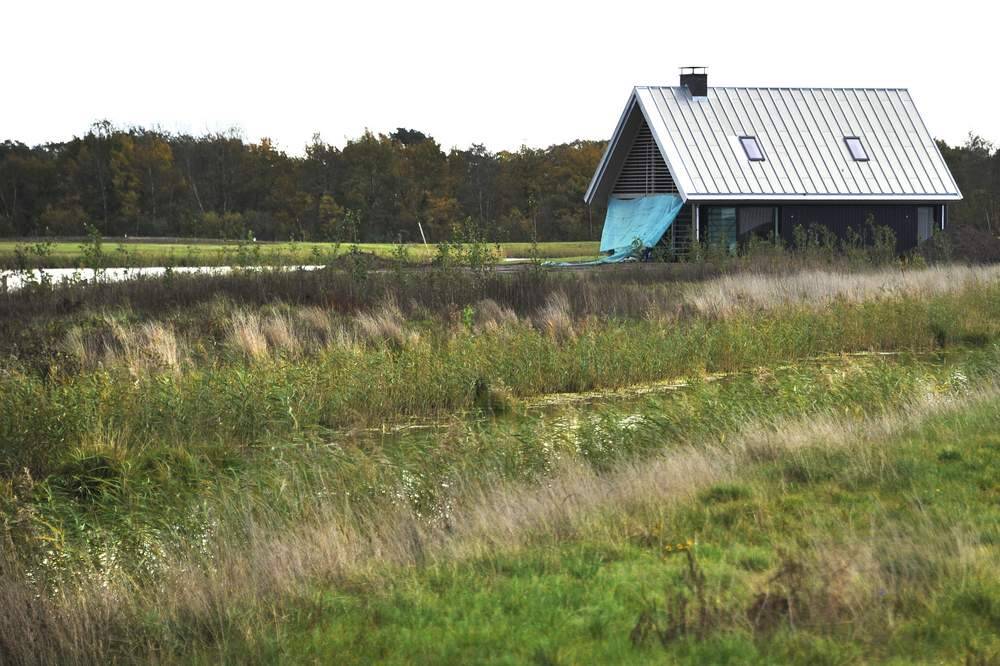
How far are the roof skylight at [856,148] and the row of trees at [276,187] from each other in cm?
1950

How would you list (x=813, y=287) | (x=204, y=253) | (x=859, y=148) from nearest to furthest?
(x=813, y=287) → (x=859, y=148) → (x=204, y=253)

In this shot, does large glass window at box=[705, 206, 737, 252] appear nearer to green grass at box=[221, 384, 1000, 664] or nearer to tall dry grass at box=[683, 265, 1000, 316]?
tall dry grass at box=[683, 265, 1000, 316]

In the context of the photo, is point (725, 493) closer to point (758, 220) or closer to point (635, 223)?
point (758, 220)

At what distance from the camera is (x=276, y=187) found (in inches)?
2195

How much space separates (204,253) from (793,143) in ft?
62.8

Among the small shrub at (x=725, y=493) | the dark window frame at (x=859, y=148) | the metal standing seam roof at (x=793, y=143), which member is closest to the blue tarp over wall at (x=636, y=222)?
the metal standing seam roof at (x=793, y=143)

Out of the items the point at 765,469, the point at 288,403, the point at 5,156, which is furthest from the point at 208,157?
the point at 765,469

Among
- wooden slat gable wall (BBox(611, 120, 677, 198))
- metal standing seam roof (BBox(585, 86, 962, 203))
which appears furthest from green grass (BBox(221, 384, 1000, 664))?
wooden slat gable wall (BBox(611, 120, 677, 198))

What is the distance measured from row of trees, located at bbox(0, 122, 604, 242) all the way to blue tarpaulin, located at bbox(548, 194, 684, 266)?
1553 cm

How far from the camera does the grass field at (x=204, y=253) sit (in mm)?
26156

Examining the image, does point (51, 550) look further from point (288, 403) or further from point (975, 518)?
point (975, 518)

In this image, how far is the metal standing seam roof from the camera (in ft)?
105

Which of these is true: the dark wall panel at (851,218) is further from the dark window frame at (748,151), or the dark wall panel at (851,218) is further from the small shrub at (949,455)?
the small shrub at (949,455)

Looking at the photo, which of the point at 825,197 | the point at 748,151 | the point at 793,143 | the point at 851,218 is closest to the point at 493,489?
the point at 825,197
